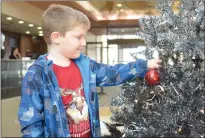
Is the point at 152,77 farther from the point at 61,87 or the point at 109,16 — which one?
the point at 109,16

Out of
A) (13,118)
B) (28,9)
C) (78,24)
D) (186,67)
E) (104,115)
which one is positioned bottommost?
(13,118)

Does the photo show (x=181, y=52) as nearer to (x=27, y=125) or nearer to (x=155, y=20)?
(x=155, y=20)

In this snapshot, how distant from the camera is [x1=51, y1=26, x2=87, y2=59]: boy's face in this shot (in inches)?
47.9

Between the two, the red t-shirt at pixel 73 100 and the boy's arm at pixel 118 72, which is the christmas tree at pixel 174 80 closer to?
the boy's arm at pixel 118 72

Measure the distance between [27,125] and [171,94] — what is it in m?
0.65

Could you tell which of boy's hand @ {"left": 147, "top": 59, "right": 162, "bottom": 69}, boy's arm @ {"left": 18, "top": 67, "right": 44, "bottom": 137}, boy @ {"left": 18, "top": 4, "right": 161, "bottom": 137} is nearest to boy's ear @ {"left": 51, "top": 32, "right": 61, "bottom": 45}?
boy @ {"left": 18, "top": 4, "right": 161, "bottom": 137}

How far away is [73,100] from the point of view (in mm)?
1215

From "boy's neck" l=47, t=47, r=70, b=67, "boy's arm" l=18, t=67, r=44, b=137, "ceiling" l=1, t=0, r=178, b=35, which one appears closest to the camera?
"boy's arm" l=18, t=67, r=44, b=137

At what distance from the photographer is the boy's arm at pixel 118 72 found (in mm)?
1335

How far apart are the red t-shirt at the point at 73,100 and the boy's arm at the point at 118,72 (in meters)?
0.13

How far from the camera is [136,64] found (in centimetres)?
133

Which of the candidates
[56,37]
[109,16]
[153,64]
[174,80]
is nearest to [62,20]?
[56,37]

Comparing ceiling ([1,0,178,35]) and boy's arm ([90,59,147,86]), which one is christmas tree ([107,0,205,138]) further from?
ceiling ([1,0,178,35])

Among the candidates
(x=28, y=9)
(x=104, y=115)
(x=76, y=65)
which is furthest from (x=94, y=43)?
(x=76, y=65)
